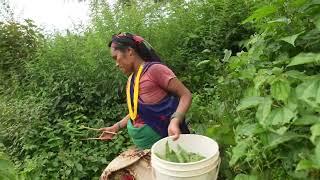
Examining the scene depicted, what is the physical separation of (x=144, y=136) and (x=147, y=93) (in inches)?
11.1

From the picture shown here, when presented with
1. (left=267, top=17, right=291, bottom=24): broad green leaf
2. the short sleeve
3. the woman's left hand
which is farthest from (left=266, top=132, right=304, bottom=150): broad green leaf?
the short sleeve

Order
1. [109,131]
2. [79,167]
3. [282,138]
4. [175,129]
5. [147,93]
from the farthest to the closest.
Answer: [79,167] < [109,131] < [147,93] < [175,129] < [282,138]

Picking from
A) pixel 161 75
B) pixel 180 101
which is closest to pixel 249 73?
pixel 180 101

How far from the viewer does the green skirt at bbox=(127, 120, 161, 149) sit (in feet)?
9.81

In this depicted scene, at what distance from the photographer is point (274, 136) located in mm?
1857

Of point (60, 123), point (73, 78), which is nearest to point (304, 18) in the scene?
point (60, 123)

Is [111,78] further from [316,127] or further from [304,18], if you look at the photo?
[316,127]

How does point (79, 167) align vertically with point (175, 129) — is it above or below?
below

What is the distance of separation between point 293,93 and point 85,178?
104 inches

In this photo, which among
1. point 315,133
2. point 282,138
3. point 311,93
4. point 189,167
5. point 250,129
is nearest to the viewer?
point 315,133

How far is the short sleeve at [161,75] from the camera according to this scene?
9.61 feet

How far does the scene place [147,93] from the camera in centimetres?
299

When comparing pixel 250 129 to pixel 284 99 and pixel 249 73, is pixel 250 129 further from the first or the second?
Result: pixel 249 73

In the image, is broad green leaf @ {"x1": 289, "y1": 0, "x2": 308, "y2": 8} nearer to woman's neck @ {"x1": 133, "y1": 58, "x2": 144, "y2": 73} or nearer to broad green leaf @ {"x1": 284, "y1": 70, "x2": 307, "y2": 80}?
broad green leaf @ {"x1": 284, "y1": 70, "x2": 307, "y2": 80}
